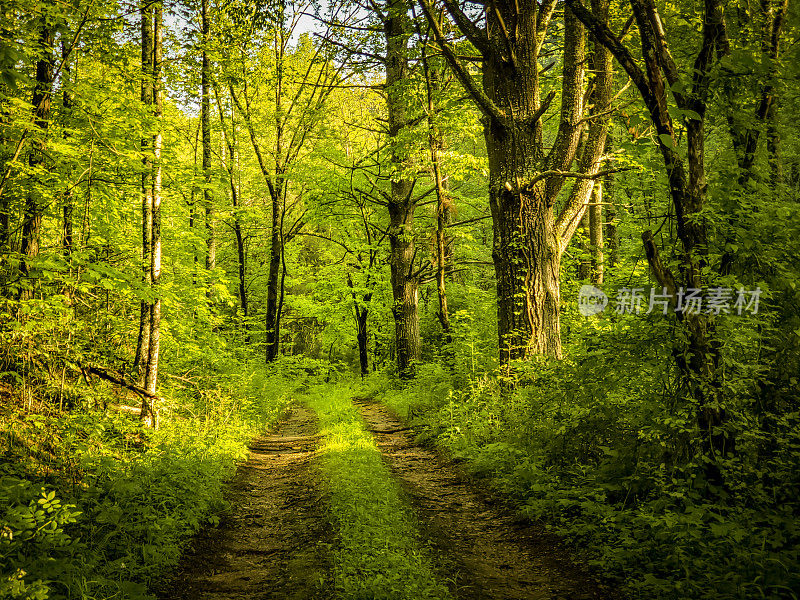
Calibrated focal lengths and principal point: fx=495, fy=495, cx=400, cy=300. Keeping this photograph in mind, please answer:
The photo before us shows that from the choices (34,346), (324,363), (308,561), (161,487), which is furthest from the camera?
(324,363)

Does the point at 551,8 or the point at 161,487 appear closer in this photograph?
the point at 161,487

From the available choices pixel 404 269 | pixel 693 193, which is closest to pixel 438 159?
pixel 404 269

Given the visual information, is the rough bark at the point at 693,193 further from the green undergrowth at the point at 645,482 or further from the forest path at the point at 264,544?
the forest path at the point at 264,544

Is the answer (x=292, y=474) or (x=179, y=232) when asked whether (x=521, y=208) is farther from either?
(x=179, y=232)

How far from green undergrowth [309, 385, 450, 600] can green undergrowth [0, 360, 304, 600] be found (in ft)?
5.11

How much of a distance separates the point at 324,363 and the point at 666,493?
1986 cm

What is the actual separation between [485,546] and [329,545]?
1572 millimetres

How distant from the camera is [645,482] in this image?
16.0 ft

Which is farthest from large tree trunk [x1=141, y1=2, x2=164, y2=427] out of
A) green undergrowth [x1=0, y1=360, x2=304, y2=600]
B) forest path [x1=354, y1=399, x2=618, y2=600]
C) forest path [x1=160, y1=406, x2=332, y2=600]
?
forest path [x1=354, y1=399, x2=618, y2=600]

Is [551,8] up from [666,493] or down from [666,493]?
up

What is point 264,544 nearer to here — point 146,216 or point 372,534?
point 372,534

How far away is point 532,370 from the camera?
7.64 meters

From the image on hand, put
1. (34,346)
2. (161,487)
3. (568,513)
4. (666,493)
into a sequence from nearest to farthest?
1. (666,493)
2. (568,513)
3. (161,487)
4. (34,346)

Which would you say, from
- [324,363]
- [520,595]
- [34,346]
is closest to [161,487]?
[34,346]
